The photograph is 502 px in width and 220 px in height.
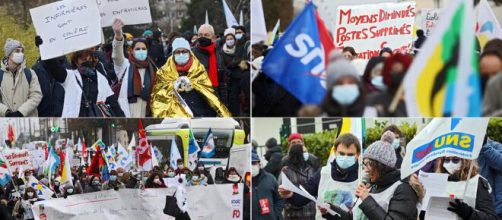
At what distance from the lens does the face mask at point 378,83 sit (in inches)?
281

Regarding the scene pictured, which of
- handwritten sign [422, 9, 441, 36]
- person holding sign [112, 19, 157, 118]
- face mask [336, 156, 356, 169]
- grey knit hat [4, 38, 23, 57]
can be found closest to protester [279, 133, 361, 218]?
face mask [336, 156, 356, 169]

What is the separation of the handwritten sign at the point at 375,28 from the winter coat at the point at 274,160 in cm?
87

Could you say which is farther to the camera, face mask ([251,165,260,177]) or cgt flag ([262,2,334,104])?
face mask ([251,165,260,177])

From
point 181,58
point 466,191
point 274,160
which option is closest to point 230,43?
point 181,58

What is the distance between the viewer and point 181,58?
7.87 meters

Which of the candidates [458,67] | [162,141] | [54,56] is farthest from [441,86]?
[54,56]

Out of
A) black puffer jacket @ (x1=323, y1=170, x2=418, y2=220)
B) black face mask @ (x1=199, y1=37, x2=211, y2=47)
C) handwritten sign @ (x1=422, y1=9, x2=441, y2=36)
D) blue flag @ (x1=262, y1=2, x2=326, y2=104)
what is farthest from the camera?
black face mask @ (x1=199, y1=37, x2=211, y2=47)

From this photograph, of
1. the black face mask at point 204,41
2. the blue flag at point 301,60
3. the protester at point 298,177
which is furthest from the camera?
the black face mask at point 204,41

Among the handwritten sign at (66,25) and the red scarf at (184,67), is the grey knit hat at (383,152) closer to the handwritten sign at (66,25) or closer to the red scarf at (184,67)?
the red scarf at (184,67)

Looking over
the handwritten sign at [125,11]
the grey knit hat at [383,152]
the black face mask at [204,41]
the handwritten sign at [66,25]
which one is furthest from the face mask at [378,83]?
the handwritten sign at [66,25]

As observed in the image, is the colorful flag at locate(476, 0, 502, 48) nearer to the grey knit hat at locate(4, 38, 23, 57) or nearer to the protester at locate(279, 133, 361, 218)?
the protester at locate(279, 133, 361, 218)

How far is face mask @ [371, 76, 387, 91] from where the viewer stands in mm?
7139

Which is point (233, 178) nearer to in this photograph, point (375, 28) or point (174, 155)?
point (174, 155)

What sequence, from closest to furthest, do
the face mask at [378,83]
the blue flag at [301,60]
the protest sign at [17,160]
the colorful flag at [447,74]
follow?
1. the colorful flag at [447,74]
2. the face mask at [378,83]
3. the blue flag at [301,60]
4. the protest sign at [17,160]
